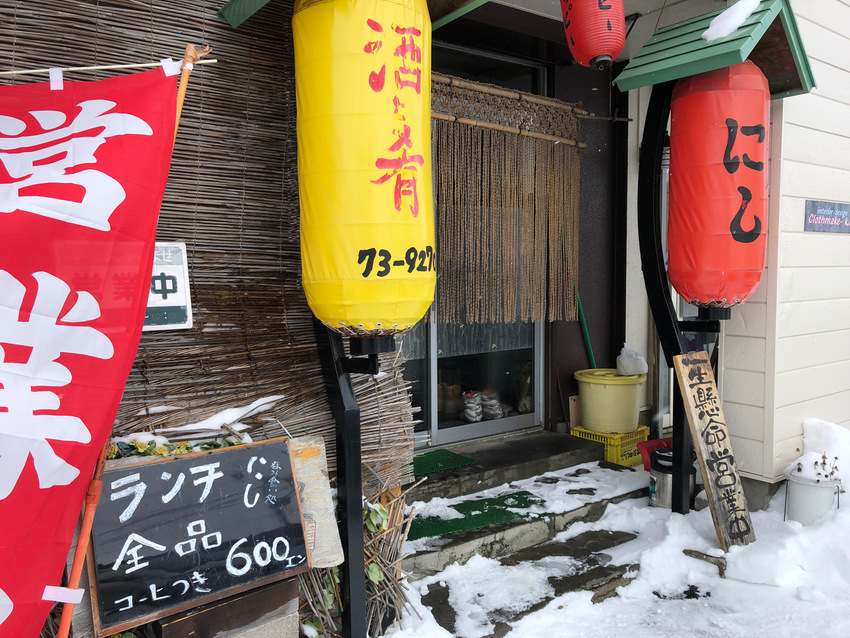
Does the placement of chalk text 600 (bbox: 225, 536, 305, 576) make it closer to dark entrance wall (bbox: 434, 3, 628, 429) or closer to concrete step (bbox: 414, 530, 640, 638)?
concrete step (bbox: 414, 530, 640, 638)

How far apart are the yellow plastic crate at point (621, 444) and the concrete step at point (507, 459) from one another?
8 cm

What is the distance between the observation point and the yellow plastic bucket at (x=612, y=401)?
6441 mm

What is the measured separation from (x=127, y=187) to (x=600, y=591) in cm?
383

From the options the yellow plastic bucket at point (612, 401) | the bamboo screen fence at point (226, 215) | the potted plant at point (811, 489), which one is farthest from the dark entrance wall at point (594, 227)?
the bamboo screen fence at point (226, 215)

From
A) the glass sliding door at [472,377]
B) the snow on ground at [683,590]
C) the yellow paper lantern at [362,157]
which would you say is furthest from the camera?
the glass sliding door at [472,377]

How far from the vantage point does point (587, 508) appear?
5207mm

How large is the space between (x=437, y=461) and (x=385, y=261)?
3.45 meters

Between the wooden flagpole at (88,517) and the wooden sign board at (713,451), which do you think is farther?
the wooden sign board at (713,451)

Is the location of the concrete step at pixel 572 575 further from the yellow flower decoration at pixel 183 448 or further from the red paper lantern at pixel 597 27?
the red paper lantern at pixel 597 27

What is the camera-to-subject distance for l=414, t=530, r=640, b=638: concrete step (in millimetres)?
3855

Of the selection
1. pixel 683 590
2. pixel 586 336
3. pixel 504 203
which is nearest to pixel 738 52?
pixel 504 203

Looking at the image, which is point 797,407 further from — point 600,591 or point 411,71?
point 411,71

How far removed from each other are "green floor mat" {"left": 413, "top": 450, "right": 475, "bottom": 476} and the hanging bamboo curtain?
1.34m

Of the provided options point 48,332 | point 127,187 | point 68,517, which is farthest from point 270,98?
point 68,517
